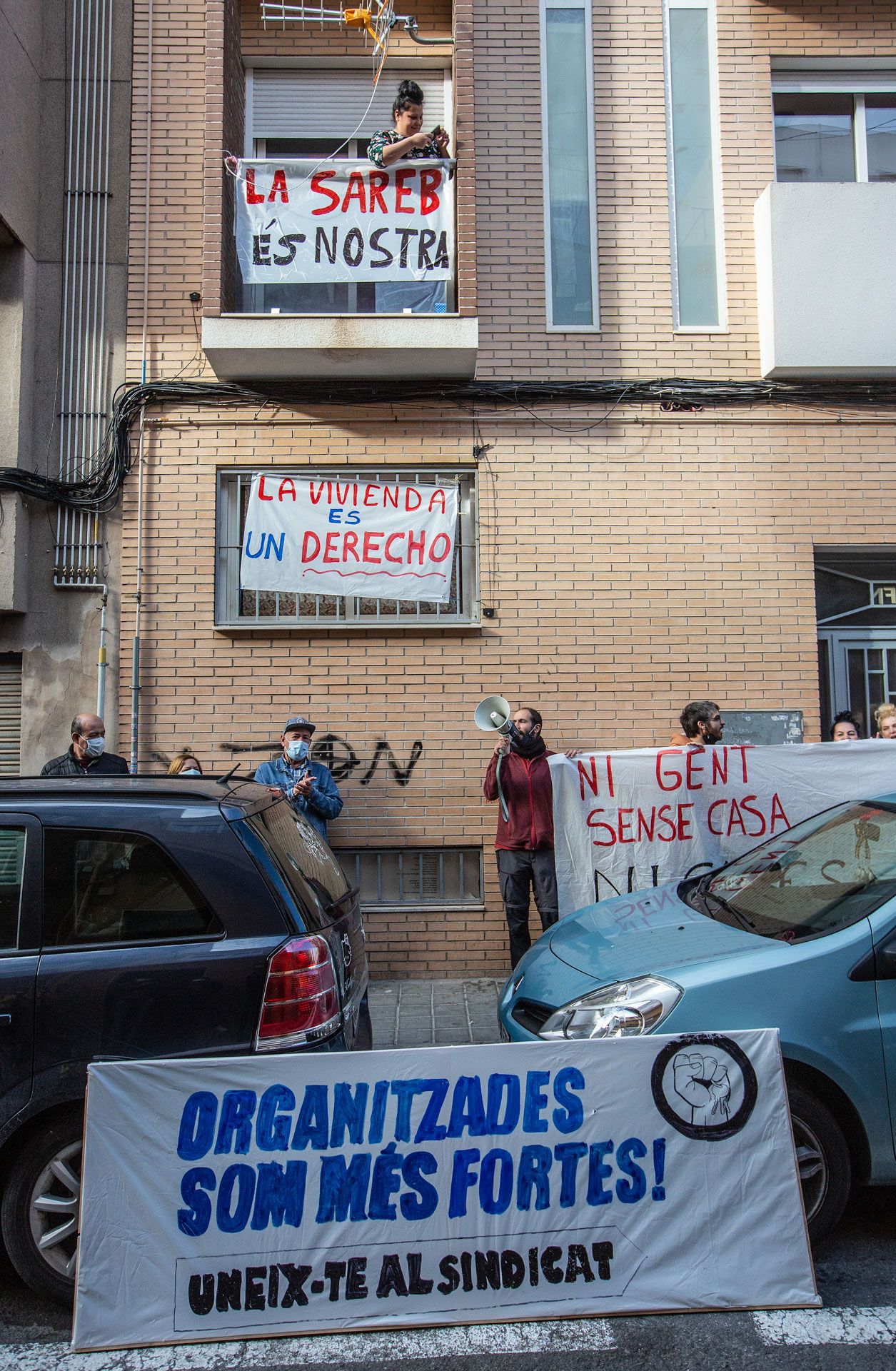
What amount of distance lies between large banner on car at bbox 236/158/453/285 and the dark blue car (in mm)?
5059

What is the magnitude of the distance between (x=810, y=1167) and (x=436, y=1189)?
138 centimetres

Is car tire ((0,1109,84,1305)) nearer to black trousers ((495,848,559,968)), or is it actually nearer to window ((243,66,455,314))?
black trousers ((495,848,559,968))

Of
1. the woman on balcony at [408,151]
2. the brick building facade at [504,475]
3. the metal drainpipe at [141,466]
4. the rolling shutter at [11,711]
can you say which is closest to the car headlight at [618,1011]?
the brick building facade at [504,475]

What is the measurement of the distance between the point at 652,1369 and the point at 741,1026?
1104mm

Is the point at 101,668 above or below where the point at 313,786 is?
above

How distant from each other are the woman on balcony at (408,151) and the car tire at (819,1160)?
5.70 m

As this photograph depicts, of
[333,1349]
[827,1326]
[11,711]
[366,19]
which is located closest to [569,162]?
[366,19]

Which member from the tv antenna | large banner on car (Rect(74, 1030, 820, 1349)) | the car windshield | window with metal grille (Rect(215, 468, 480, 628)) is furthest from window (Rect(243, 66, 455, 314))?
large banner on car (Rect(74, 1030, 820, 1349))

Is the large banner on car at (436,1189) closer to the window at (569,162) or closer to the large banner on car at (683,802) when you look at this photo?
the large banner on car at (683,802)

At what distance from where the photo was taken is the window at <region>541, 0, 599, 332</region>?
314 inches

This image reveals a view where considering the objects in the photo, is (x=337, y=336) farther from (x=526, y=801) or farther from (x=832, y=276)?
(x=832, y=276)

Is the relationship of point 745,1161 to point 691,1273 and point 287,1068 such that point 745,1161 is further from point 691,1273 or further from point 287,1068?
point 287,1068

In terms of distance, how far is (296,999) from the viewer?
138 inches

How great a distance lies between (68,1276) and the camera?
3.37 metres
